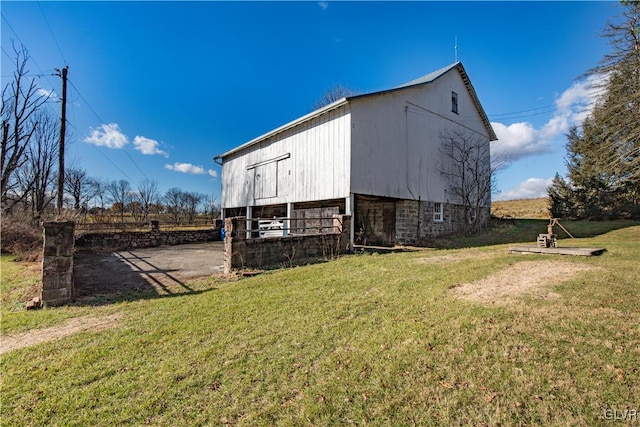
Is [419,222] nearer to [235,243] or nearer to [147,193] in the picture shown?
[235,243]

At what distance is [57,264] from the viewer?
581cm

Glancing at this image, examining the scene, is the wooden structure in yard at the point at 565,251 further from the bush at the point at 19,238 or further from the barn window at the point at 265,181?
the bush at the point at 19,238

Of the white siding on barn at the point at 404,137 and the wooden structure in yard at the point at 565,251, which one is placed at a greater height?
the white siding on barn at the point at 404,137

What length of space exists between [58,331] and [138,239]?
1214 cm

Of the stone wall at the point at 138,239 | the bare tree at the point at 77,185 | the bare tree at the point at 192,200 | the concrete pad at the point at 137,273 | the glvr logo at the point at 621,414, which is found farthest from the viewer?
the bare tree at the point at 192,200

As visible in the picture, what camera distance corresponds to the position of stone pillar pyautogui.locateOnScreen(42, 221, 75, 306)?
5.70 m

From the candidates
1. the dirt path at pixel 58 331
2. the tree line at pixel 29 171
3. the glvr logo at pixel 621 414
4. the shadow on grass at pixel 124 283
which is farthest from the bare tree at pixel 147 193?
the glvr logo at pixel 621 414

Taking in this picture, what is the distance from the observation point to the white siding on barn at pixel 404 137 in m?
11.1

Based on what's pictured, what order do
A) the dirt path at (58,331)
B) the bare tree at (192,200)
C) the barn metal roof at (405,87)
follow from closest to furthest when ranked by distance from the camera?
the dirt path at (58,331), the barn metal roof at (405,87), the bare tree at (192,200)

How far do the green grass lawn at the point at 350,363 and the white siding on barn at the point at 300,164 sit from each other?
7.09 metres

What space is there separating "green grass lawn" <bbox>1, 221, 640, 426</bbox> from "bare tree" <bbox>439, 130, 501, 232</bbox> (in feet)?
36.0

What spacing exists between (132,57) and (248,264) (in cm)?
1157

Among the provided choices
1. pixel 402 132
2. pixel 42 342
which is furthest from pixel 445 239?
pixel 42 342

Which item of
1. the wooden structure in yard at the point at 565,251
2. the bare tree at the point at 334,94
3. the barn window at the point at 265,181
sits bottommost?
Answer: the wooden structure in yard at the point at 565,251
